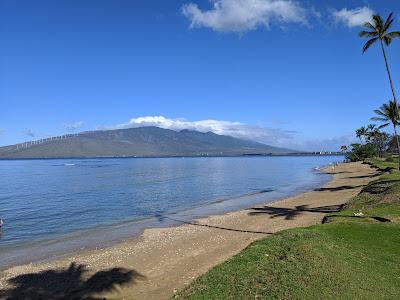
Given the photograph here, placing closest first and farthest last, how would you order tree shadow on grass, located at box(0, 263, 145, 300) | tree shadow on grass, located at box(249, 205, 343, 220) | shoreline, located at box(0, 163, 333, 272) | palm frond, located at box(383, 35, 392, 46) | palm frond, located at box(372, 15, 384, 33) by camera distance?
tree shadow on grass, located at box(0, 263, 145, 300), shoreline, located at box(0, 163, 333, 272), tree shadow on grass, located at box(249, 205, 343, 220), palm frond, located at box(372, 15, 384, 33), palm frond, located at box(383, 35, 392, 46)

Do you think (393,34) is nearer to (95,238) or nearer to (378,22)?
(378,22)

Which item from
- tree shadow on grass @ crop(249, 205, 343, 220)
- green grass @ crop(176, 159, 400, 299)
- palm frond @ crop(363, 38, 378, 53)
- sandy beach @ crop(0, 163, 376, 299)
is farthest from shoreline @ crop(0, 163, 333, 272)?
palm frond @ crop(363, 38, 378, 53)

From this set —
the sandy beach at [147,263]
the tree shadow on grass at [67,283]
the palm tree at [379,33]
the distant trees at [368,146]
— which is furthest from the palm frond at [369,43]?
the distant trees at [368,146]

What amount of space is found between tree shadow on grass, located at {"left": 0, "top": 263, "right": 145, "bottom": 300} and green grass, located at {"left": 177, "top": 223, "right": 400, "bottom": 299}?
16.5 ft

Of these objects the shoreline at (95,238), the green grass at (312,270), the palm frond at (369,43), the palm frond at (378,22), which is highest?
the palm frond at (378,22)

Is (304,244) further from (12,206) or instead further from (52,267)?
(12,206)

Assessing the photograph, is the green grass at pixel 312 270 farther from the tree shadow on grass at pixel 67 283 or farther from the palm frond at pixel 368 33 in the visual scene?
the palm frond at pixel 368 33

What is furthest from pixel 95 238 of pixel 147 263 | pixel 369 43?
pixel 369 43

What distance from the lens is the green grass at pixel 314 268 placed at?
40.7 feet

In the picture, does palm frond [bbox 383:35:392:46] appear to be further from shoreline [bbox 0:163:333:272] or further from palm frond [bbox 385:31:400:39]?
shoreline [bbox 0:163:333:272]

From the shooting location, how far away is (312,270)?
46.0ft

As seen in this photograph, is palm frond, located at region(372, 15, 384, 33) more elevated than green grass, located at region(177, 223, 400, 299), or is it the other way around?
palm frond, located at region(372, 15, 384, 33)

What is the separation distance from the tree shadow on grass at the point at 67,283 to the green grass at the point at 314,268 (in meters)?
4.98

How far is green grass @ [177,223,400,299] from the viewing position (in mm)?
12375
